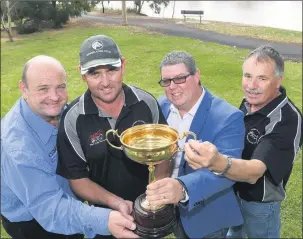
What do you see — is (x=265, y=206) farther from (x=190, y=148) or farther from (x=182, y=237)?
(x=190, y=148)

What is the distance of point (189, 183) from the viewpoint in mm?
2615

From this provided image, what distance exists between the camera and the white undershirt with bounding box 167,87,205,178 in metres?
3.02

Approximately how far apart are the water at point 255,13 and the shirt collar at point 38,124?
24631mm

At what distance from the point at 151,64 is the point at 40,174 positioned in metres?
11.8

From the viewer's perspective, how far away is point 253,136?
311cm

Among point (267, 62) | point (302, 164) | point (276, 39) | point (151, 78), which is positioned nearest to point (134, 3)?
point (276, 39)

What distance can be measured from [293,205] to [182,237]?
2.92 meters

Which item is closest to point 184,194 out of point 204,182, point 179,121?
point 204,182

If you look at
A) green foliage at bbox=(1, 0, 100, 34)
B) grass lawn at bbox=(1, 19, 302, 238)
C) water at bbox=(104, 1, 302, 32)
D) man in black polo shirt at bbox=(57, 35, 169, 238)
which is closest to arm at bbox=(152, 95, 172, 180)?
man in black polo shirt at bbox=(57, 35, 169, 238)

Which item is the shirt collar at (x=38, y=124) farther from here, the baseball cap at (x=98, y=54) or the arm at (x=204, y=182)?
the arm at (x=204, y=182)

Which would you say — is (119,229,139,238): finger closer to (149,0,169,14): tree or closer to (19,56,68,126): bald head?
(19,56,68,126): bald head

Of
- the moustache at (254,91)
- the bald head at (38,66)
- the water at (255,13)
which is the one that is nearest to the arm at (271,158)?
the moustache at (254,91)

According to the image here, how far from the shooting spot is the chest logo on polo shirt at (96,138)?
9.43 feet

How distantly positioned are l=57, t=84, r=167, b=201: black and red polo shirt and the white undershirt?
12cm
